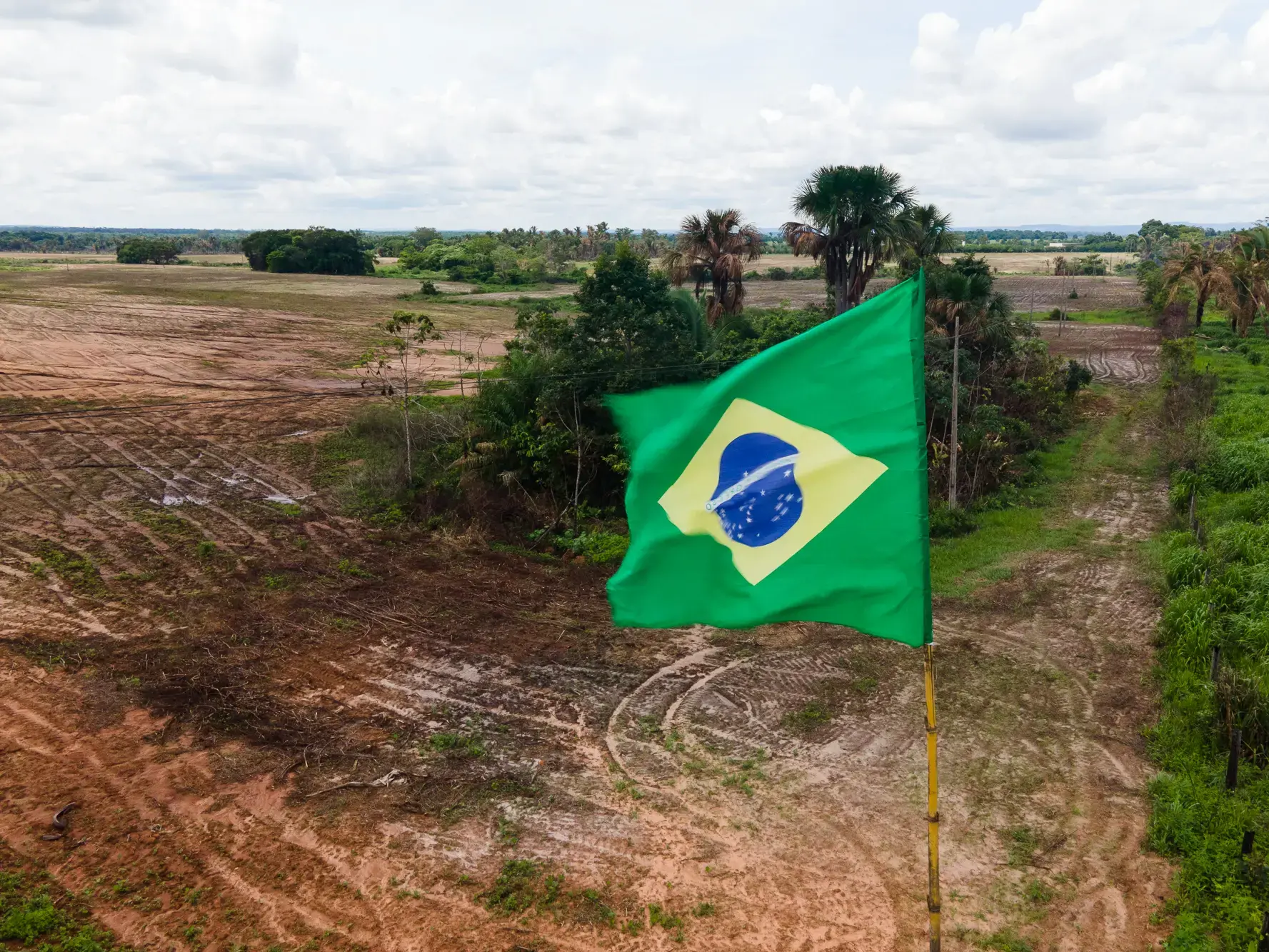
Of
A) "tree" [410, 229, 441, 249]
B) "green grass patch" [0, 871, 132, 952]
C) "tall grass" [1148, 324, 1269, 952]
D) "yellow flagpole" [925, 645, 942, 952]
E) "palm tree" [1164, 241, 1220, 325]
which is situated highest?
"tree" [410, 229, 441, 249]

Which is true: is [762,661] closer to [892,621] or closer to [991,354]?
[892,621]

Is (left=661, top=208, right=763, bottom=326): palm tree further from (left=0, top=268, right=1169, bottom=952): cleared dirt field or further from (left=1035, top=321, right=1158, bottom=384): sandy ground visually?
(left=1035, top=321, right=1158, bottom=384): sandy ground

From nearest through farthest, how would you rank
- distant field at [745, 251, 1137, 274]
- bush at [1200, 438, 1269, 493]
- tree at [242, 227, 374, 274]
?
bush at [1200, 438, 1269, 493]
tree at [242, 227, 374, 274]
distant field at [745, 251, 1137, 274]

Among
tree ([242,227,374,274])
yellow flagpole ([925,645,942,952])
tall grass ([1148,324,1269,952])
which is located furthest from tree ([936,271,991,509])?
tree ([242,227,374,274])

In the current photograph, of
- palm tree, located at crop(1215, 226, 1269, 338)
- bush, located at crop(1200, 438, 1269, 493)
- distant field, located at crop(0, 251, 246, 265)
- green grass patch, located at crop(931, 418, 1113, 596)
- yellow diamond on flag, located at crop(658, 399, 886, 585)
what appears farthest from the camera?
distant field, located at crop(0, 251, 246, 265)

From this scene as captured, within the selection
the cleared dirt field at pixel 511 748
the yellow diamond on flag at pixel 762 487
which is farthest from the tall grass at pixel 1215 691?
the yellow diamond on flag at pixel 762 487

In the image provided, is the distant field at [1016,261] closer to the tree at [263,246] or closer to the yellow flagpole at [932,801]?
the tree at [263,246]

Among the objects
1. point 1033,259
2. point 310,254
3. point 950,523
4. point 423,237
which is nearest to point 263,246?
point 310,254
